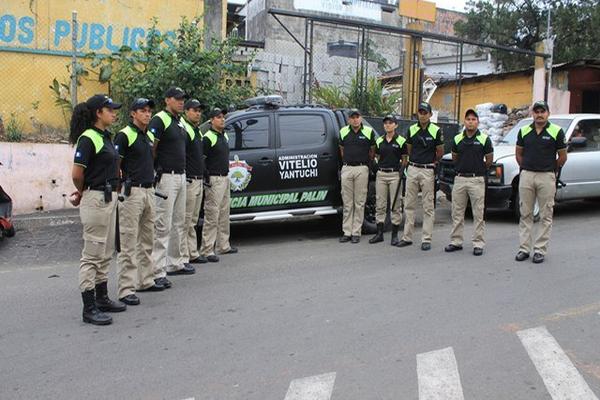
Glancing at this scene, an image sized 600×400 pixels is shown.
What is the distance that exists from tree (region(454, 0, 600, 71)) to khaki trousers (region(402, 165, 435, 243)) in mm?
21608

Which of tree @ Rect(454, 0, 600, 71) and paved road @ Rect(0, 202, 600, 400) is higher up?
tree @ Rect(454, 0, 600, 71)

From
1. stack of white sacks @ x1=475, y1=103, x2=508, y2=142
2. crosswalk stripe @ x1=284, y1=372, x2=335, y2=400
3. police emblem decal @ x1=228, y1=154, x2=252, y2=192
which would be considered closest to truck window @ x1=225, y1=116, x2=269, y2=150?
police emblem decal @ x1=228, y1=154, x2=252, y2=192

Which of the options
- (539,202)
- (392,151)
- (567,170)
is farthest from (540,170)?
(567,170)

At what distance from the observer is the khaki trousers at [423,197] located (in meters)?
8.05

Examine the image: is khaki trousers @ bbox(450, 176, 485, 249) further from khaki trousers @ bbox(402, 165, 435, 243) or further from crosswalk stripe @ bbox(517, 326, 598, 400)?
crosswalk stripe @ bbox(517, 326, 598, 400)

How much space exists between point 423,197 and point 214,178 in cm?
280

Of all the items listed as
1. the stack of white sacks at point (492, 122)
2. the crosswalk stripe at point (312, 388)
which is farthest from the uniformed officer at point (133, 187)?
the stack of white sacks at point (492, 122)

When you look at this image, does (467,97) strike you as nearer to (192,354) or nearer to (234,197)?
(234,197)

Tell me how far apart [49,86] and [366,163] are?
6487 mm

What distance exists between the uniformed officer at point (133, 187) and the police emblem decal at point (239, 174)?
7.53ft

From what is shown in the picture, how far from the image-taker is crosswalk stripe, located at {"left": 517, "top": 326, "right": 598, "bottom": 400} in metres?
3.77

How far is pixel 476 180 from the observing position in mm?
7805

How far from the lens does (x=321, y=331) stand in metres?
4.82

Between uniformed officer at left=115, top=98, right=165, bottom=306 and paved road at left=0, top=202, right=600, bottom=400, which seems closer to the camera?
paved road at left=0, top=202, right=600, bottom=400
